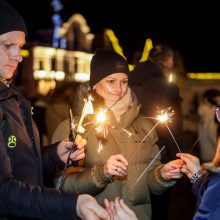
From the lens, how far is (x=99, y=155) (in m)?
3.95

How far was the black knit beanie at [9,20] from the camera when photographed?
9.67ft

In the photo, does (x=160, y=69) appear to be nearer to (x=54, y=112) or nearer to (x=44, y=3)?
(x=54, y=112)

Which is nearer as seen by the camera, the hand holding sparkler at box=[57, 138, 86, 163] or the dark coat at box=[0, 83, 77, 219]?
the dark coat at box=[0, 83, 77, 219]

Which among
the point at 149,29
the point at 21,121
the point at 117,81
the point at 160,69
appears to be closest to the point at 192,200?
the point at 160,69

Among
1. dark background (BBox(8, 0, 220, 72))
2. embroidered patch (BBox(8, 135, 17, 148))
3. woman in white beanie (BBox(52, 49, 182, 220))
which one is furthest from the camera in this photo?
dark background (BBox(8, 0, 220, 72))

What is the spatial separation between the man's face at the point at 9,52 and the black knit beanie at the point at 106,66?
135cm

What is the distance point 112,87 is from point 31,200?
182 centimetres

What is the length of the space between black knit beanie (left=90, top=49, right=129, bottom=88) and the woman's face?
4cm

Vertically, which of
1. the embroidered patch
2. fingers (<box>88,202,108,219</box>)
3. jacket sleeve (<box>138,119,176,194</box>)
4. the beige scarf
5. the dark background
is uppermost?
the dark background

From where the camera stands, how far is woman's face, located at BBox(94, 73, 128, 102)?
13.7ft

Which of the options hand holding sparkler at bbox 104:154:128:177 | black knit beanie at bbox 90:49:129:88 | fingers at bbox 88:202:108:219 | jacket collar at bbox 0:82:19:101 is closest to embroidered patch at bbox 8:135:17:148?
jacket collar at bbox 0:82:19:101

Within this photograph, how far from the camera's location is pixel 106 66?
4.29 metres

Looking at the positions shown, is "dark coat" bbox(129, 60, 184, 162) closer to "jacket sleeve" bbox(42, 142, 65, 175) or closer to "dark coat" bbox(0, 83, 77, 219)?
"jacket sleeve" bbox(42, 142, 65, 175)

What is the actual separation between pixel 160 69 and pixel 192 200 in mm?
3807
